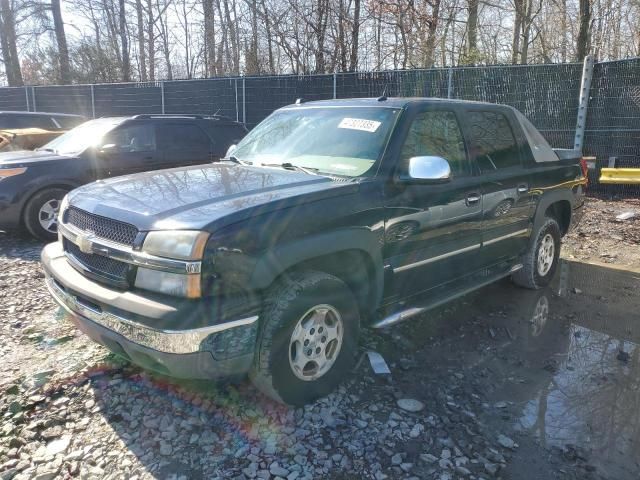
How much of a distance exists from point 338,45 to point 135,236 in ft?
56.0

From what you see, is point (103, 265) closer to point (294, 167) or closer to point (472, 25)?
point (294, 167)

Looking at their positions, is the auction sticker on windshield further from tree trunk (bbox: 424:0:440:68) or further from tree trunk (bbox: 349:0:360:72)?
tree trunk (bbox: 349:0:360:72)

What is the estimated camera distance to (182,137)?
25.7 ft

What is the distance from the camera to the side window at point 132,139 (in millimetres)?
7184

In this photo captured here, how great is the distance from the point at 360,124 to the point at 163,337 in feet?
Result: 6.85

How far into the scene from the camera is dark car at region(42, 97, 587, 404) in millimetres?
2523

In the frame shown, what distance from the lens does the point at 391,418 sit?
9.95ft

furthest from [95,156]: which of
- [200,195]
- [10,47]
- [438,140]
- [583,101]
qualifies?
[10,47]

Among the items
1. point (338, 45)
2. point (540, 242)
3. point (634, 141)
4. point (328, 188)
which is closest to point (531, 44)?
point (338, 45)

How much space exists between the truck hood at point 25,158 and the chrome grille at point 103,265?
13.4 feet

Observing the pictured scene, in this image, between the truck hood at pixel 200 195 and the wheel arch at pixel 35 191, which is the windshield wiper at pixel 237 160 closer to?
the truck hood at pixel 200 195

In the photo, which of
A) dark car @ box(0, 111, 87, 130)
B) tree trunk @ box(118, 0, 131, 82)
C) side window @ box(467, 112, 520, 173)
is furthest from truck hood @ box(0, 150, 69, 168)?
tree trunk @ box(118, 0, 131, 82)

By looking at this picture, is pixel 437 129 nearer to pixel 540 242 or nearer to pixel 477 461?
pixel 540 242

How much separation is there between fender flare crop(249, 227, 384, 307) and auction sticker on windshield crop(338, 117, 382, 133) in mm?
852
